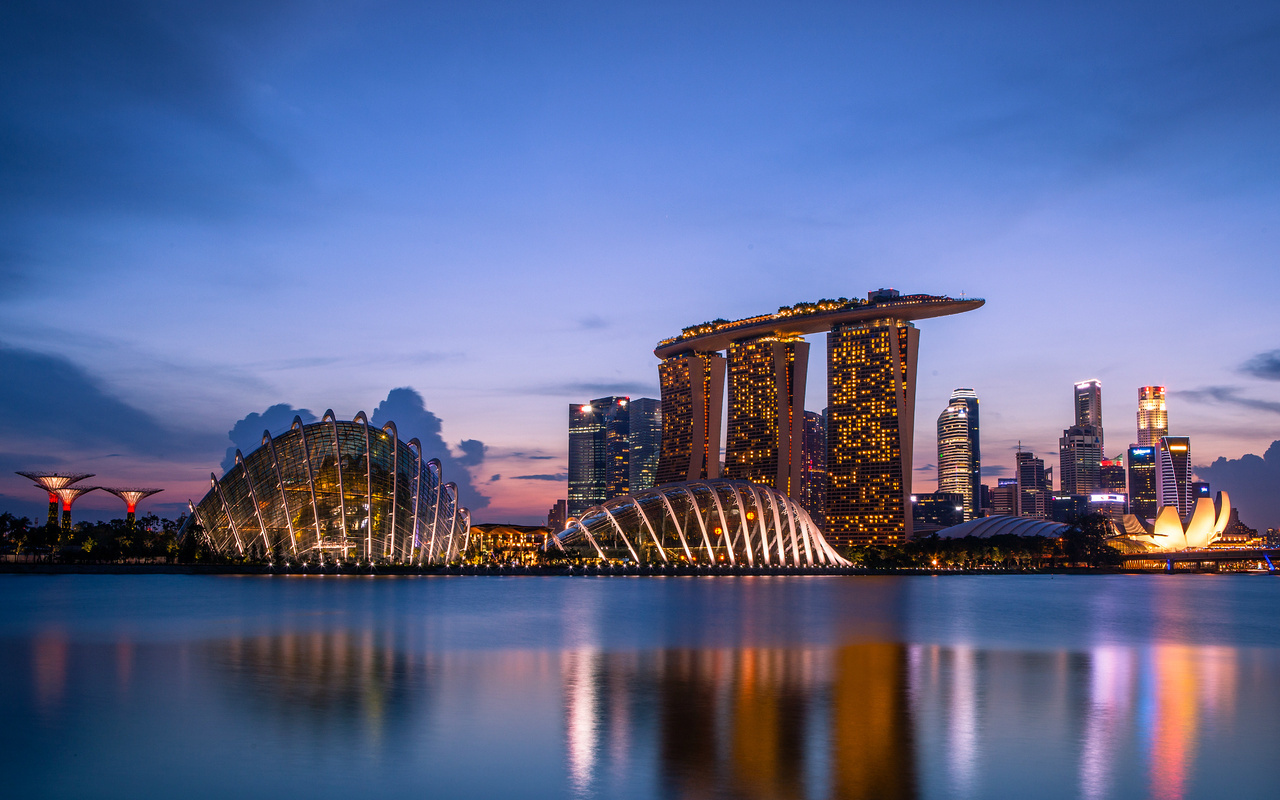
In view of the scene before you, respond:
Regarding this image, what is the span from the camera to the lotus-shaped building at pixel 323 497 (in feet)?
297

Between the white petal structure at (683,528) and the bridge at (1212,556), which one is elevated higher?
the white petal structure at (683,528)

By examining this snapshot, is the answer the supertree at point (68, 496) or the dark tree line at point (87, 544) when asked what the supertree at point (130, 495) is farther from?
the dark tree line at point (87, 544)

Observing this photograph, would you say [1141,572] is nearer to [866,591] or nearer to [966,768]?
[866,591]

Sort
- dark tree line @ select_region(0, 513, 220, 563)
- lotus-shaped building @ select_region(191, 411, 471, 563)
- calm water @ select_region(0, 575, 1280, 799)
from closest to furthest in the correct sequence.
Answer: calm water @ select_region(0, 575, 1280, 799)
lotus-shaped building @ select_region(191, 411, 471, 563)
dark tree line @ select_region(0, 513, 220, 563)

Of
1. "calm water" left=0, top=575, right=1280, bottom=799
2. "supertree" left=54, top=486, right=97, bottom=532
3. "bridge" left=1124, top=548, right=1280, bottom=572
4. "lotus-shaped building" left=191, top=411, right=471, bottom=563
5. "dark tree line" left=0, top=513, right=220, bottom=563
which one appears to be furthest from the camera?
"bridge" left=1124, top=548, right=1280, bottom=572

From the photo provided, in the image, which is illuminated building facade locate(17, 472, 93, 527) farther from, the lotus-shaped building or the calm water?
the calm water

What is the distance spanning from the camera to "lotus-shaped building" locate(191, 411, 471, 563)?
90.6 meters

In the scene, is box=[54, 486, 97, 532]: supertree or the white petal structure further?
box=[54, 486, 97, 532]: supertree

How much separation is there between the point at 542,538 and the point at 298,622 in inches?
4908

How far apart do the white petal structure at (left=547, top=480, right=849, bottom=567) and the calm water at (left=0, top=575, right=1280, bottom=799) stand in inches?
2804

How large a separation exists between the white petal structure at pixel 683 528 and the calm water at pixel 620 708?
2804 inches

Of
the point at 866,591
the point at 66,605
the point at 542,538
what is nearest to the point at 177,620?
the point at 66,605

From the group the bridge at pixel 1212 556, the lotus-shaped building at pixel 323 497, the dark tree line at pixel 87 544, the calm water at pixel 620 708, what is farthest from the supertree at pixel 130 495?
the bridge at pixel 1212 556

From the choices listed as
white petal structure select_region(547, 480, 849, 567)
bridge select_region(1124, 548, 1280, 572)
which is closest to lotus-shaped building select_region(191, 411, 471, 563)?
white petal structure select_region(547, 480, 849, 567)
